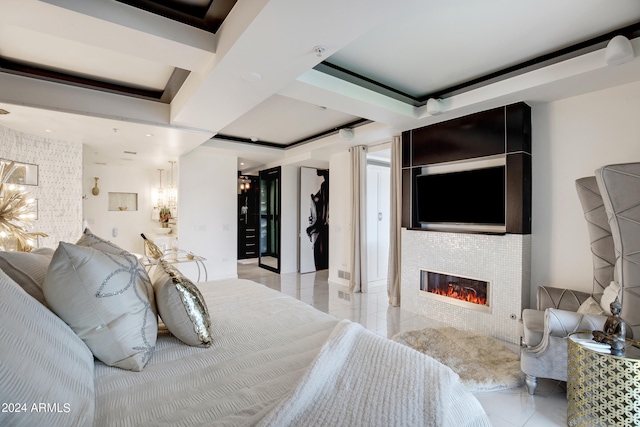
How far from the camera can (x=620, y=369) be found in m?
1.68

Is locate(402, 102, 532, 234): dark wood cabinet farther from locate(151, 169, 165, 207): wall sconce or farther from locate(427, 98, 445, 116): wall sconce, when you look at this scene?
locate(151, 169, 165, 207): wall sconce

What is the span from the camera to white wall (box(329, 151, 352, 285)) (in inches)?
222

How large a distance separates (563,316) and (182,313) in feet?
8.61

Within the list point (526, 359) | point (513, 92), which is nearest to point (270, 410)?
point (526, 359)

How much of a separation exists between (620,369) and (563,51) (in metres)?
2.51

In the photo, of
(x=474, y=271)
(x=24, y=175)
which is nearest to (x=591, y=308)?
(x=474, y=271)

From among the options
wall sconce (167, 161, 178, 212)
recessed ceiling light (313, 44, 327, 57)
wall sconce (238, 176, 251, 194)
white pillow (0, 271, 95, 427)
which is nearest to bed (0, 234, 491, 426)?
white pillow (0, 271, 95, 427)

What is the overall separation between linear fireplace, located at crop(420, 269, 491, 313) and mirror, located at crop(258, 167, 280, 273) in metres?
3.76

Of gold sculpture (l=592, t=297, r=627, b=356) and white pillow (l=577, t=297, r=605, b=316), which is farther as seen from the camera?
white pillow (l=577, t=297, r=605, b=316)

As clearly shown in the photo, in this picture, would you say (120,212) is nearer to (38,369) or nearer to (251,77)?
(251,77)

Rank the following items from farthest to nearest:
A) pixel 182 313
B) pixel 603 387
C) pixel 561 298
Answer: pixel 561 298 < pixel 603 387 < pixel 182 313

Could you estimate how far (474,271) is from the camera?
3.43 meters

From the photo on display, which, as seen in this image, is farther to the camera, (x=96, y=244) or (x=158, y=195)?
(x=158, y=195)

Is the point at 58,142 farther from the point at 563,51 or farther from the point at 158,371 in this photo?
the point at 563,51
